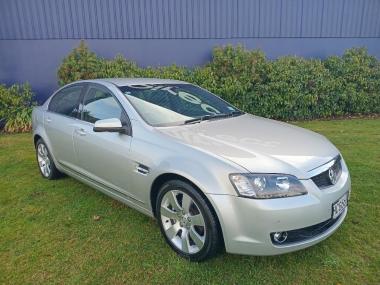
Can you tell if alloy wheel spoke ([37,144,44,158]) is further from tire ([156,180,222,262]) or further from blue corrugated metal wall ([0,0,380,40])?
blue corrugated metal wall ([0,0,380,40])

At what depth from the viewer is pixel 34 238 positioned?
3061 mm

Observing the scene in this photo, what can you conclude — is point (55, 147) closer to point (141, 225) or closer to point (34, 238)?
point (34, 238)

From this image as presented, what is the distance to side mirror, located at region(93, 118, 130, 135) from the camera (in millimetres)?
2914

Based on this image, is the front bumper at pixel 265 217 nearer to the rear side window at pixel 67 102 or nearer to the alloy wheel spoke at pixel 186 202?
the alloy wheel spoke at pixel 186 202

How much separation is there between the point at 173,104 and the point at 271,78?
219 inches

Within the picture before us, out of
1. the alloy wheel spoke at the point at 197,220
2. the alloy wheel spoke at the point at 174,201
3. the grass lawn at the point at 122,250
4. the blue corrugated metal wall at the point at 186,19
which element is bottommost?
the grass lawn at the point at 122,250

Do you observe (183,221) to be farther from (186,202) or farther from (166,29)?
(166,29)

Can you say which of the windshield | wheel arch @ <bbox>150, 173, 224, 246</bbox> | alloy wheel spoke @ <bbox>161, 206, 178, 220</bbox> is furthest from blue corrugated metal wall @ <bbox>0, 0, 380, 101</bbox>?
alloy wheel spoke @ <bbox>161, 206, 178, 220</bbox>

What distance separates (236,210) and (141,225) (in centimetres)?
132

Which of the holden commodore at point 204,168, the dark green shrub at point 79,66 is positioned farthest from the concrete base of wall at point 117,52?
the holden commodore at point 204,168

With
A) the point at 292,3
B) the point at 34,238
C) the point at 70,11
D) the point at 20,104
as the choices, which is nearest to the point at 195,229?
the point at 34,238

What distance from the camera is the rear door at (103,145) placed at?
3.04m

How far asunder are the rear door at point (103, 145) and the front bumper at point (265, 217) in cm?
108

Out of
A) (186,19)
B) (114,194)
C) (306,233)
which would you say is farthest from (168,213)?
(186,19)
